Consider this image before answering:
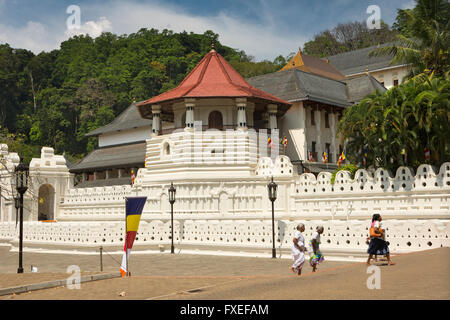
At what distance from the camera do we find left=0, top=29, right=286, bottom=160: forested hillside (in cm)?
7381

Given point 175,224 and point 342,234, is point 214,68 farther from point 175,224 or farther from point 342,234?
point 342,234

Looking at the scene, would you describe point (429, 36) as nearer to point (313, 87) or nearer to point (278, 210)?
point (278, 210)

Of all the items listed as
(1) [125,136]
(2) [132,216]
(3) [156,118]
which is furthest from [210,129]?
(1) [125,136]

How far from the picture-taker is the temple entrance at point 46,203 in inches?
1569

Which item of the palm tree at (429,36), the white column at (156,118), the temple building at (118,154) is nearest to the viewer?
the palm tree at (429,36)

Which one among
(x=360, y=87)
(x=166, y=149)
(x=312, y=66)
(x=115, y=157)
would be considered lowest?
(x=166, y=149)

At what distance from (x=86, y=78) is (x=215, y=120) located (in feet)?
175

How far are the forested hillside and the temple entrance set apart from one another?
22.1 metres

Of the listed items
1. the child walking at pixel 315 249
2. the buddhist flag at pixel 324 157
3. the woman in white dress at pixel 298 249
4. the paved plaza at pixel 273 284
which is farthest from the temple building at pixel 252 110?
the woman in white dress at pixel 298 249

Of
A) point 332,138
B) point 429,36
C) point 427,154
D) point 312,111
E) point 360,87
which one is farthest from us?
point 360,87

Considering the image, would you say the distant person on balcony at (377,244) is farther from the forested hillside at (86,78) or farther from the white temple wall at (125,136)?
the forested hillside at (86,78)

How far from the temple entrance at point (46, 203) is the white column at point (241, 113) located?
17.1 meters

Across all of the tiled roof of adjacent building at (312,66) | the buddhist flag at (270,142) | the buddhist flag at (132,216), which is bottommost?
the buddhist flag at (132,216)

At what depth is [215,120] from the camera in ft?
107
